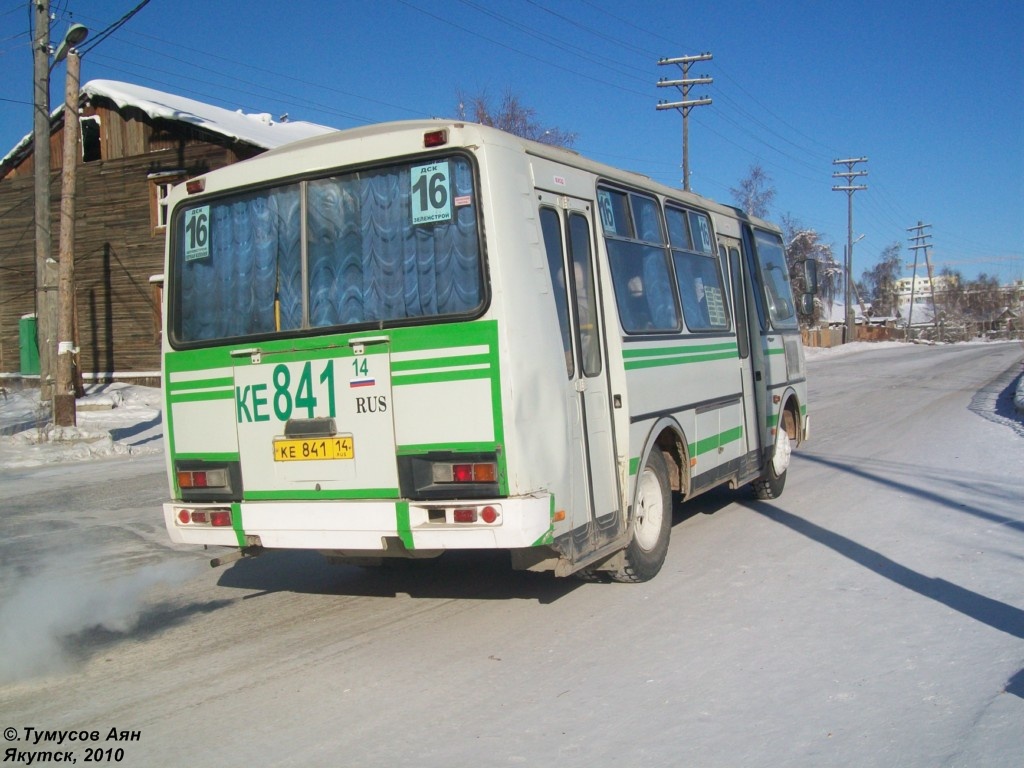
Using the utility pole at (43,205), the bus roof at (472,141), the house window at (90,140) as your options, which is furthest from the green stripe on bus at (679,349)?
the house window at (90,140)

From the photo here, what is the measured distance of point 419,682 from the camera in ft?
16.6

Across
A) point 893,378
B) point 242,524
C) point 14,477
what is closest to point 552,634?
point 242,524

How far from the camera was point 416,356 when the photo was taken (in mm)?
5438

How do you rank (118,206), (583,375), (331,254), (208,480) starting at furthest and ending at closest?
Answer: (118,206) → (208,480) → (583,375) → (331,254)

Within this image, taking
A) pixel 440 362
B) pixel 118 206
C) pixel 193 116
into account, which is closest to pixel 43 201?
pixel 193 116

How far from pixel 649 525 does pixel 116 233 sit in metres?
26.7

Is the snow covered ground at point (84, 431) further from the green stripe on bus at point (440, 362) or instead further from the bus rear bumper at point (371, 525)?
the green stripe on bus at point (440, 362)

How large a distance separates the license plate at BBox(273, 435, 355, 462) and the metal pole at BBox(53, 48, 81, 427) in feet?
39.4

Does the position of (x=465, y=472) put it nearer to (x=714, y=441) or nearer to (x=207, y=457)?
(x=207, y=457)

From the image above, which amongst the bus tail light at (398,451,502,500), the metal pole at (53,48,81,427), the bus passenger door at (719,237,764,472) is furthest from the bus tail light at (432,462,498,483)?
the metal pole at (53,48,81,427)

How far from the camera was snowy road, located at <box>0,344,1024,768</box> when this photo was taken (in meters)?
4.25

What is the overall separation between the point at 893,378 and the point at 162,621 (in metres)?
28.8

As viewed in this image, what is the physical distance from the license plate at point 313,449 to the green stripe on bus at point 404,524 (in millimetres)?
456

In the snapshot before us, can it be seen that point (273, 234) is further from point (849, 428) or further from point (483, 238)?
point (849, 428)
